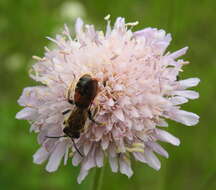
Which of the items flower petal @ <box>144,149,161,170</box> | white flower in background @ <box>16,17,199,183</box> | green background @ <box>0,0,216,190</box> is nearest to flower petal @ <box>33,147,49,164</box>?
white flower in background @ <box>16,17,199,183</box>

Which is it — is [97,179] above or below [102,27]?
below

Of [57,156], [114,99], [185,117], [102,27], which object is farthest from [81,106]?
[102,27]

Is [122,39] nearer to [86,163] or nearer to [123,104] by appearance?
[123,104]

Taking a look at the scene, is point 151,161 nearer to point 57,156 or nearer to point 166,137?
point 166,137

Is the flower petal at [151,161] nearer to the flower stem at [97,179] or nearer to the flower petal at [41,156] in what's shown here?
the flower stem at [97,179]

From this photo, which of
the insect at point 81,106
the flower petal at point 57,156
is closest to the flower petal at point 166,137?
the insect at point 81,106

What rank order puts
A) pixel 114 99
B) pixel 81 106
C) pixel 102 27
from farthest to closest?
1. pixel 102 27
2. pixel 114 99
3. pixel 81 106
